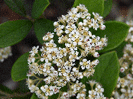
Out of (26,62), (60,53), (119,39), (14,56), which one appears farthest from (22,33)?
(14,56)

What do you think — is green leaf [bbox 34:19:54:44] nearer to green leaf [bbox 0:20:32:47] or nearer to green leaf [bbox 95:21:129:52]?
green leaf [bbox 0:20:32:47]

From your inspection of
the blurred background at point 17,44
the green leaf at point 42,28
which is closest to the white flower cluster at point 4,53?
the blurred background at point 17,44

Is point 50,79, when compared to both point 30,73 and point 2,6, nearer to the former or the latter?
point 30,73

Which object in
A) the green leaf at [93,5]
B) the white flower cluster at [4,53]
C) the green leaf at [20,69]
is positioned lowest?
the green leaf at [20,69]

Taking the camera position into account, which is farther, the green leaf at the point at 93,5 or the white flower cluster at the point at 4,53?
the white flower cluster at the point at 4,53

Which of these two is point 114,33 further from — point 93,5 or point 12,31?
point 12,31

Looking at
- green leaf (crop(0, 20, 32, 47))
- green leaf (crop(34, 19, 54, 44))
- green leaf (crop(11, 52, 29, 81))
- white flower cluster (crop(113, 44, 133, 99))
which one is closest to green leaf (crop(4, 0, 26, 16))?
green leaf (crop(0, 20, 32, 47))

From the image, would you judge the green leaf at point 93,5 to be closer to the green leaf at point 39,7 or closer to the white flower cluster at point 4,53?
the green leaf at point 39,7
